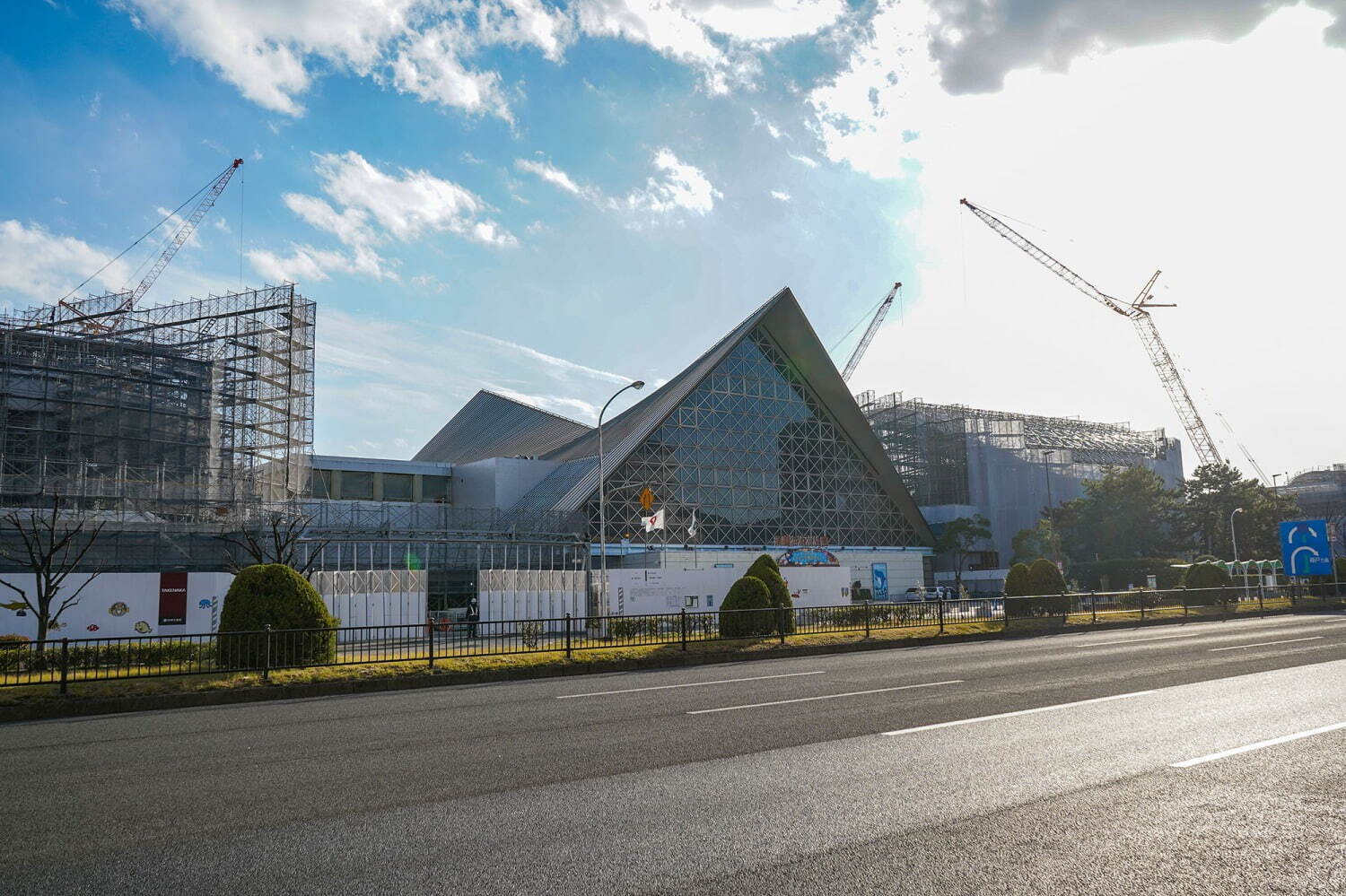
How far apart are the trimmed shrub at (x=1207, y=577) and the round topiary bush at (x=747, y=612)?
23.6 metres

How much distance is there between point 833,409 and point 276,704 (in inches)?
1993

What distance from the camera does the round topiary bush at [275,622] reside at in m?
17.8

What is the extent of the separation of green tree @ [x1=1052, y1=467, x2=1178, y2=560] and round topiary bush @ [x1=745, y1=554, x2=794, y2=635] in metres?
52.3

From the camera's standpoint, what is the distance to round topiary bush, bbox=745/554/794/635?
2506cm

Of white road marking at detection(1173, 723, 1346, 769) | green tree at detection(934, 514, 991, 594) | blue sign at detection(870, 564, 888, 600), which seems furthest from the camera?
green tree at detection(934, 514, 991, 594)

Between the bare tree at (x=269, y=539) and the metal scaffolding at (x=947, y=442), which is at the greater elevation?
the metal scaffolding at (x=947, y=442)

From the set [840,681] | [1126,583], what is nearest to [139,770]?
[840,681]

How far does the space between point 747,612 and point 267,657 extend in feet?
40.0

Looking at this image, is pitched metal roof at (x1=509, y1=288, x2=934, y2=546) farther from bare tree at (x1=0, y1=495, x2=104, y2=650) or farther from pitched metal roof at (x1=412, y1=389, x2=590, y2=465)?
bare tree at (x1=0, y1=495, x2=104, y2=650)

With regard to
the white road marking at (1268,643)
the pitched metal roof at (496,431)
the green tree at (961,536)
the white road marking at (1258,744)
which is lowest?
the white road marking at (1268,643)

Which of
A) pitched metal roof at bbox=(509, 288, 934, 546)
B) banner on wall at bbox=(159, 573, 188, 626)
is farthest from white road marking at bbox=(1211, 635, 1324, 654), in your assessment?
pitched metal roof at bbox=(509, 288, 934, 546)

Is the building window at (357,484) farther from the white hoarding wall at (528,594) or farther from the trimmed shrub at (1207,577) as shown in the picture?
the trimmed shrub at (1207,577)

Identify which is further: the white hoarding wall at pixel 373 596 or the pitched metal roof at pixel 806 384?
the pitched metal roof at pixel 806 384

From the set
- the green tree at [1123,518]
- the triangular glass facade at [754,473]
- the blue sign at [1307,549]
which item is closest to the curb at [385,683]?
the blue sign at [1307,549]
